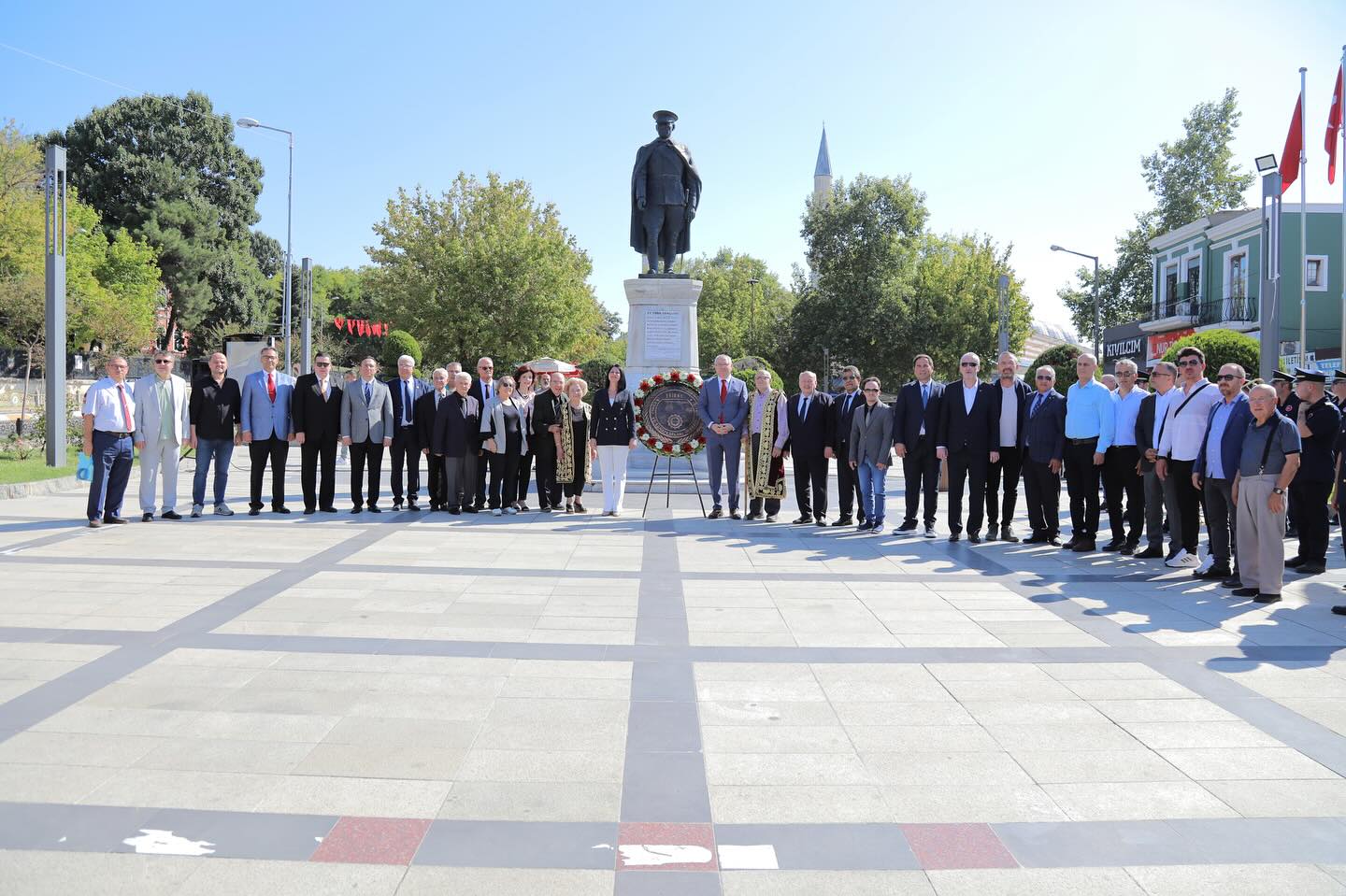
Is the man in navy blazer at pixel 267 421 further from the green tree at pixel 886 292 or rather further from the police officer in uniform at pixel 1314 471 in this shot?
the green tree at pixel 886 292

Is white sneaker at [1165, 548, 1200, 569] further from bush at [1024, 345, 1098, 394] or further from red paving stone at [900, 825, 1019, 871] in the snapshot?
bush at [1024, 345, 1098, 394]

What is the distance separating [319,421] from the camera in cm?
1221

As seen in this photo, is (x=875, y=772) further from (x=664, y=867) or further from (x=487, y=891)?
(x=487, y=891)

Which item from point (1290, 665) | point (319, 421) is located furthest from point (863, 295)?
point (1290, 665)

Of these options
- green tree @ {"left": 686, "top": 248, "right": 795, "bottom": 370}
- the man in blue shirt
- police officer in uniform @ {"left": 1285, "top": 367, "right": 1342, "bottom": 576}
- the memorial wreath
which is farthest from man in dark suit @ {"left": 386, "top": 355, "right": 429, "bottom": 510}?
green tree @ {"left": 686, "top": 248, "right": 795, "bottom": 370}

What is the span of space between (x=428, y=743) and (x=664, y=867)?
60.4 inches

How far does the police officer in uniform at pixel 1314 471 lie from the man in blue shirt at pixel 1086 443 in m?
1.75

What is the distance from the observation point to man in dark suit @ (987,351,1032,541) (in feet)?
35.9

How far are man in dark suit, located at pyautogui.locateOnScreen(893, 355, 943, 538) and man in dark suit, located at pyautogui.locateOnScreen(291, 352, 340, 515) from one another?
7182 millimetres

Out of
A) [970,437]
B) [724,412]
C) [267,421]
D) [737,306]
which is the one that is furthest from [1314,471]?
[737,306]

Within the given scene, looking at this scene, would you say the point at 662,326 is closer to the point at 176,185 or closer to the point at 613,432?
the point at 613,432

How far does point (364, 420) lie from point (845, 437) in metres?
6.22

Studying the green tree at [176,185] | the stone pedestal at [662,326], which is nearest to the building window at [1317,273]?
the stone pedestal at [662,326]

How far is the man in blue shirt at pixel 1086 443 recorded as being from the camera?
1024 centimetres
